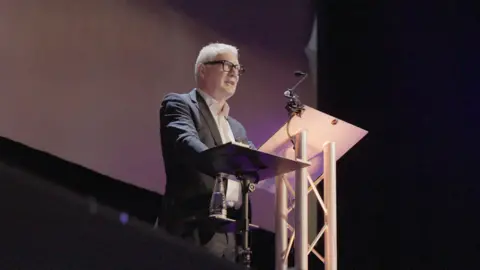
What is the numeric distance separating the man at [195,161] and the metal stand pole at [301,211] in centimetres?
21

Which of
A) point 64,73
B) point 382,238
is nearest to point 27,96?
point 64,73

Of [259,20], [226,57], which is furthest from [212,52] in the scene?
[259,20]

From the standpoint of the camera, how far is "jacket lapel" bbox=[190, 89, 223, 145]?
254cm

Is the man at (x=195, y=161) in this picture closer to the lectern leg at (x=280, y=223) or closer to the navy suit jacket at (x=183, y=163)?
the navy suit jacket at (x=183, y=163)

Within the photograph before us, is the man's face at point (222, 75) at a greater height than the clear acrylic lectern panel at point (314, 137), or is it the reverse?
the man's face at point (222, 75)

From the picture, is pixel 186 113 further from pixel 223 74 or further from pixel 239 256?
pixel 239 256

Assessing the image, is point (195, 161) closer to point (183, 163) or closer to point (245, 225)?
point (183, 163)

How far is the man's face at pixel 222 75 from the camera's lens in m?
2.61

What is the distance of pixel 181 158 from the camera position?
2.41m

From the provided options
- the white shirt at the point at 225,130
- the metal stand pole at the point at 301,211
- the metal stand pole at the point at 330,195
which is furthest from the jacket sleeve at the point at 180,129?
the metal stand pole at the point at 330,195

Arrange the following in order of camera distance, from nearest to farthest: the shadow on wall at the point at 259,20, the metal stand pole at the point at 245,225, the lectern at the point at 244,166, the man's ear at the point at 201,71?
the lectern at the point at 244,166 < the metal stand pole at the point at 245,225 < the man's ear at the point at 201,71 < the shadow on wall at the point at 259,20

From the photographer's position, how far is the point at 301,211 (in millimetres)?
2484

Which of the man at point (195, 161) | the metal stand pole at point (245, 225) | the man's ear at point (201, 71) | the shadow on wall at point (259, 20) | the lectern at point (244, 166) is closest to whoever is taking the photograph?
Result: the lectern at point (244, 166)

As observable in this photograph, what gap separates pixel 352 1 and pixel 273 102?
35.9 inches
